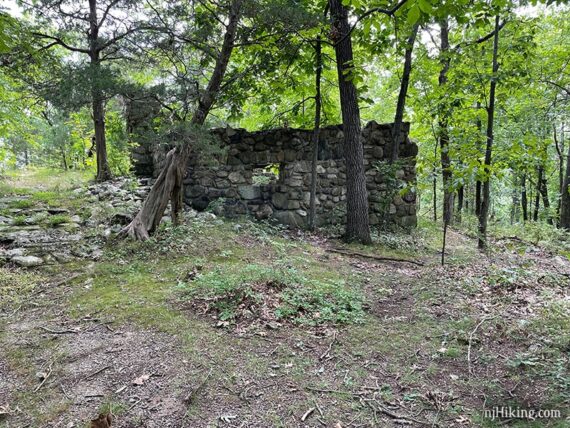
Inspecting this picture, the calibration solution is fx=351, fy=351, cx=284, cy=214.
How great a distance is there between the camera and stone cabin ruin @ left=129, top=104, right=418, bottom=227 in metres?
7.59

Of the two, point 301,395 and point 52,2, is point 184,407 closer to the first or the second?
point 301,395

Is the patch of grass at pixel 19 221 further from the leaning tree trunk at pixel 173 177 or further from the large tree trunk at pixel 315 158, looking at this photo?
the large tree trunk at pixel 315 158

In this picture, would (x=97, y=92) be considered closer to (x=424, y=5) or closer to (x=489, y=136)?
(x=424, y=5)

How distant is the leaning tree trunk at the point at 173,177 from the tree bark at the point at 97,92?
1.32 metres

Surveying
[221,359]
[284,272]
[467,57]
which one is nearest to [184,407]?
[221,359]

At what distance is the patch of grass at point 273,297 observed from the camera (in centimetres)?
316

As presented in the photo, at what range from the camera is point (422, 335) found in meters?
2.93

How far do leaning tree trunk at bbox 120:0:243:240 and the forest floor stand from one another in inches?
15.5

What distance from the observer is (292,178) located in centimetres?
762

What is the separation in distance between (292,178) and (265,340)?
5.16 meters

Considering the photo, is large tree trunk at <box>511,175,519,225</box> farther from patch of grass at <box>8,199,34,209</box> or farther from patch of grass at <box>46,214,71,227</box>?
patch of grass at <box>8,199,34,209</box>

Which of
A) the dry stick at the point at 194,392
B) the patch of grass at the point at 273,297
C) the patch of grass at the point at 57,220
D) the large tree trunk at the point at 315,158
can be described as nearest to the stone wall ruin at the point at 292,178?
the large tree trunk at the point at 315,158

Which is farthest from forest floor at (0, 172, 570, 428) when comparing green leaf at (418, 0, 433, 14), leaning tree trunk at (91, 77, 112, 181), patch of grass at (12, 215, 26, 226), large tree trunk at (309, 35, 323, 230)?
leaning tree trunk at (91, 77, 112, 181)

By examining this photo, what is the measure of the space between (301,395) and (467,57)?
7.68m
